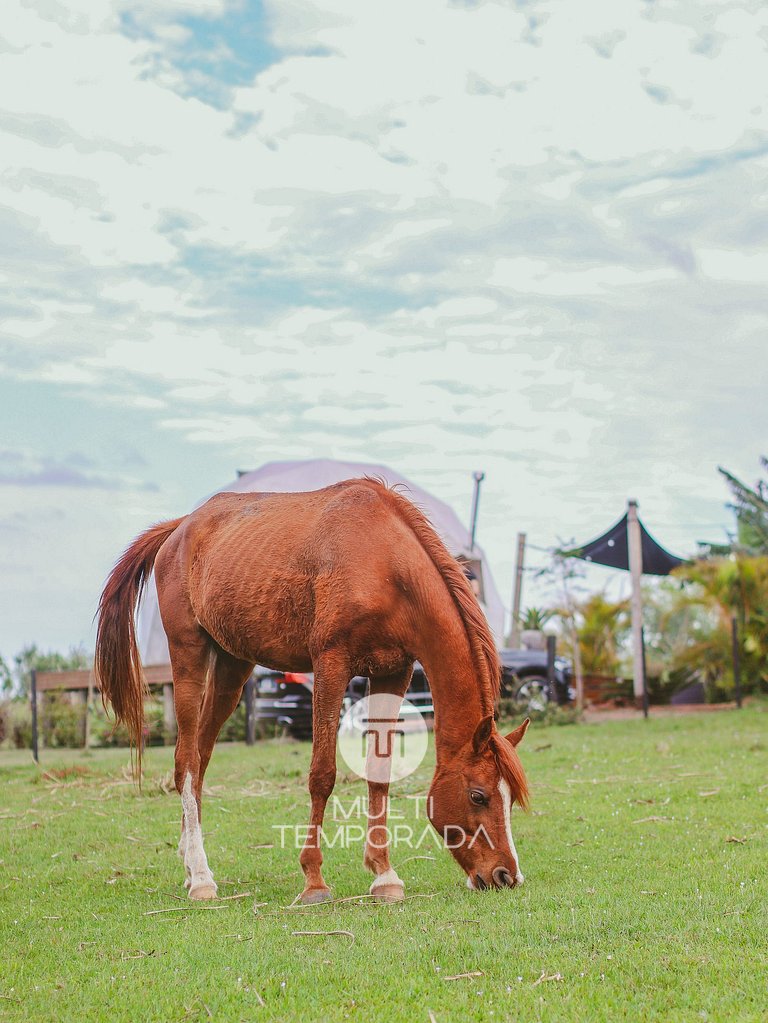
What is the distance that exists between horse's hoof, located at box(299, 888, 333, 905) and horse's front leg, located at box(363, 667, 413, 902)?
0.32 metres

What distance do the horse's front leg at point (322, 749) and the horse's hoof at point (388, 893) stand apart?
0.25 metres

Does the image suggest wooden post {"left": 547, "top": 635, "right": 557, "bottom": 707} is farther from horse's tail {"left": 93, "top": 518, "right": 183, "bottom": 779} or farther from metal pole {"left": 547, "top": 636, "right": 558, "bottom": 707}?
horse's tail {"left": 93, "top": 518, "right": 183, "bottom": 779}

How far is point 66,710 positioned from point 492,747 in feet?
42.9

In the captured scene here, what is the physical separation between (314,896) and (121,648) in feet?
8.43

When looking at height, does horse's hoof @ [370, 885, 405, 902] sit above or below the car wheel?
below

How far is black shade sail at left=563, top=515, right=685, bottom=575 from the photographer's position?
22.1m

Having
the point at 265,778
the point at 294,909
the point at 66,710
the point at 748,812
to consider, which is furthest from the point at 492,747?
the point at 66,710

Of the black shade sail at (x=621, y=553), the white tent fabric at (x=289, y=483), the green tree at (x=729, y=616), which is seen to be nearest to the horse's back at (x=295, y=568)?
the green tree at (x=729, y=616)

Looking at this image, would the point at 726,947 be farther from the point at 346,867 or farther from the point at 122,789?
the point at 122,789

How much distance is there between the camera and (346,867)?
20.9ft

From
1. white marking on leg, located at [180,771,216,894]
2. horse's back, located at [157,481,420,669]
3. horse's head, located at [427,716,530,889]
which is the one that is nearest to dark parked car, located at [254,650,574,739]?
horse's back, located at [157,481,420,669]

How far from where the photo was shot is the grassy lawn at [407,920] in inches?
149

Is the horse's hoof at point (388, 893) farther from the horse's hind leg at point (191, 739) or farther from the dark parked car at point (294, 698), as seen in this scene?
the dark parked car at point (294, 698)

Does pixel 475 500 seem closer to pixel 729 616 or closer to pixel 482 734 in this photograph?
pixel 729 616
